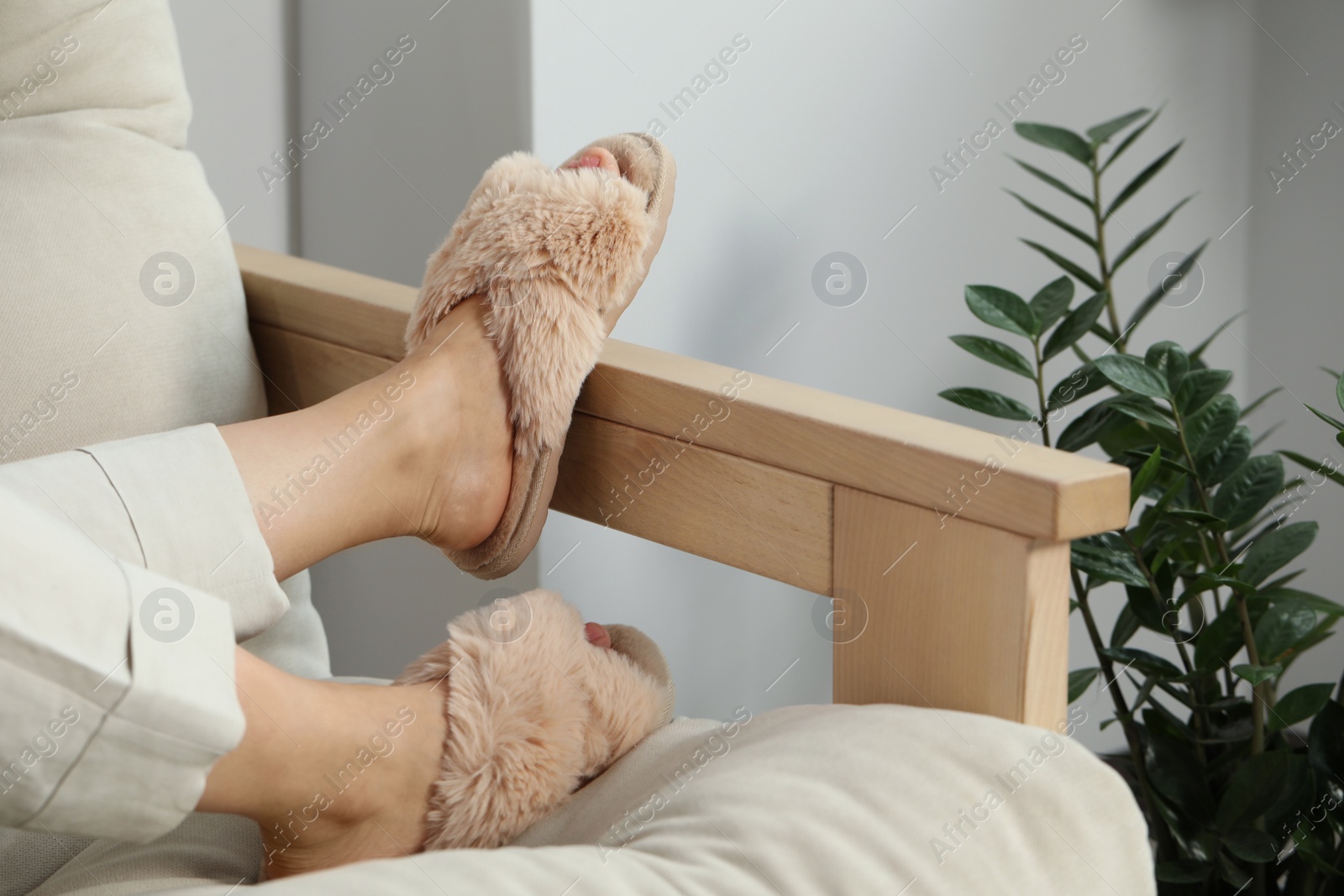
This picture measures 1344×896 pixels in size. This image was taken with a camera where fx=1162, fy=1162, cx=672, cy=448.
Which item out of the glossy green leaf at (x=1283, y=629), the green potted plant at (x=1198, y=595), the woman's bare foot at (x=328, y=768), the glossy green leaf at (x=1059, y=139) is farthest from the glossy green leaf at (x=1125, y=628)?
the woman's bare foot at (x=328, y=768)

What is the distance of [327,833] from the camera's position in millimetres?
540

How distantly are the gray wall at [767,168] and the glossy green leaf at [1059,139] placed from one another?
165 millimetres

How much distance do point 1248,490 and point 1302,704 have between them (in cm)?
17

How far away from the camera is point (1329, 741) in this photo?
2.99ft

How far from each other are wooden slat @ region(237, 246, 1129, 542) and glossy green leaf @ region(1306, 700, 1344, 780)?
55 cm

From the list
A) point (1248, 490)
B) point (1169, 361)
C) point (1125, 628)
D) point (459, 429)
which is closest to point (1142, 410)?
point (1169, 361)

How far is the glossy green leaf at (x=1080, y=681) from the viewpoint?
0.96 m

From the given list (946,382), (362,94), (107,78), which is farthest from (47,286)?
(946,382)

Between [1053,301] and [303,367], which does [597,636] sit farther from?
[1053,301]

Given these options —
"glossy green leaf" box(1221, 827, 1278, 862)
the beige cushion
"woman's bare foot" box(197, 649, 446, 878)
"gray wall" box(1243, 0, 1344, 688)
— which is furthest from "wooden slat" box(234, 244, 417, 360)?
"gray wall" box(1243, 0, 1344, 688)

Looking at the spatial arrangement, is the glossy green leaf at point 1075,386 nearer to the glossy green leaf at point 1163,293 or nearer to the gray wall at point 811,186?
the glossy green leaf at point 1163,293

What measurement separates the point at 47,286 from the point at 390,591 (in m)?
0.59

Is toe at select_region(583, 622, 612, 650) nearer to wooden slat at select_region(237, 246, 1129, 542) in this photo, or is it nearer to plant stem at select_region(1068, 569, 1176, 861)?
wooden slat at select_region(237, 246, 1129, 542)

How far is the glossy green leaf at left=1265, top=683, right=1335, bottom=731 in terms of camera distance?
90 cm
